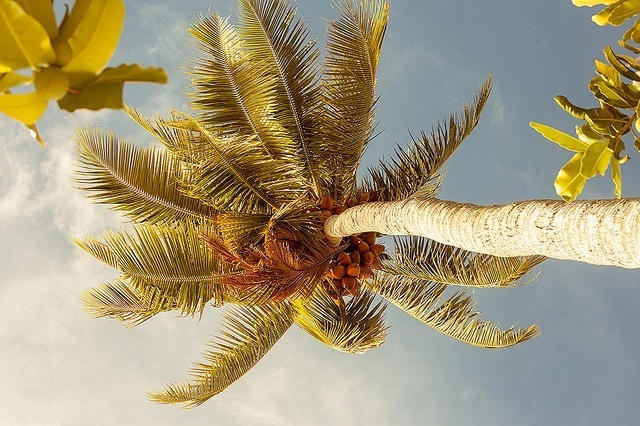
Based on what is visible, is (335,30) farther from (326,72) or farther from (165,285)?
(165,285)

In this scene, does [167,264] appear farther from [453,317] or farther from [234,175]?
[453,317]

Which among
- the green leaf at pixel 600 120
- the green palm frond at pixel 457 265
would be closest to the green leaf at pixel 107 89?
the green leaf at pixel 600 120

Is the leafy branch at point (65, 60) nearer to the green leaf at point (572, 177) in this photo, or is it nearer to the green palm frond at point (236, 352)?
the green leaf at point (572, 177)


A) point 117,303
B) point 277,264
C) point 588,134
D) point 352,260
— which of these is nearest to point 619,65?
point 588,134

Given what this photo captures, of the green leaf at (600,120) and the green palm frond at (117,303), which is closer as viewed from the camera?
the green leaf at (600,120)

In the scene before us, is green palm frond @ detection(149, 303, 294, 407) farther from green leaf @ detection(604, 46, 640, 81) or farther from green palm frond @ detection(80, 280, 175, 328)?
green leaf @ detection(604, 46, 640, 81)

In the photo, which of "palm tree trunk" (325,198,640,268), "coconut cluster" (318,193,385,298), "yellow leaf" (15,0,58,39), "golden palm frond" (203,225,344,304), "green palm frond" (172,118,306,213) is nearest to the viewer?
"yellow leaf" (15,0,58,39)

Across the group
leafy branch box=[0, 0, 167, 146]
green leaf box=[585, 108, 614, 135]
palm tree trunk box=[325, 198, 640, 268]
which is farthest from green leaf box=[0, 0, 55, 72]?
palm tree trunk box=[325, 198, 640, 268]
